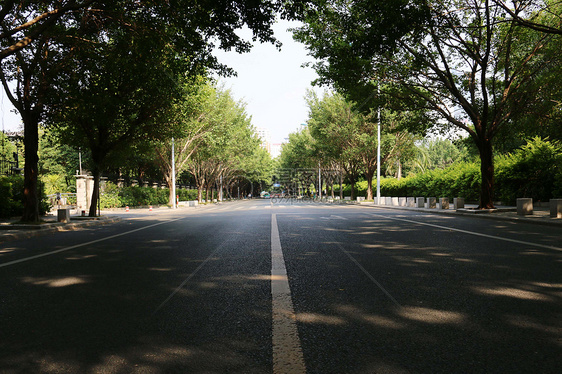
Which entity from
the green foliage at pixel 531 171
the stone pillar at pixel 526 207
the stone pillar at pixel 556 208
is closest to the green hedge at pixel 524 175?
the green foliage at pixel 531 171

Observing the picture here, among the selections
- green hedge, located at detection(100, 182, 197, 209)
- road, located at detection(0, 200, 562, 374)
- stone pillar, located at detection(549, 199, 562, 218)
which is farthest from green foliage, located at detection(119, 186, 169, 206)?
stone pillar, located at detection(549, 199, 562, 218)

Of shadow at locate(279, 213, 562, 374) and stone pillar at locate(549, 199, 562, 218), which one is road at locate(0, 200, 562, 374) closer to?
shadow at locate(279, 213, 562, 374)

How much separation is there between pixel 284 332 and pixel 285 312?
1.88ft

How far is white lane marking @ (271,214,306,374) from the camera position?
9.20 ft

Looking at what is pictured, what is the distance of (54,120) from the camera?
17.4m

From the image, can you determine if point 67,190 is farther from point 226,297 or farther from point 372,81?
point 226,297

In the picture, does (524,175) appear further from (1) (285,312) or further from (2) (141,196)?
(2) (141,196)

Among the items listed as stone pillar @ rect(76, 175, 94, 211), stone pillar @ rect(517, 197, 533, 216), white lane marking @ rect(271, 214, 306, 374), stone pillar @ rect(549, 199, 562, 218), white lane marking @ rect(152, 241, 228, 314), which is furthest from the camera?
stone pillar @ rect(76, 175, 94, 211)

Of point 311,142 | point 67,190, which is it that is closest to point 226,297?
point 67,190

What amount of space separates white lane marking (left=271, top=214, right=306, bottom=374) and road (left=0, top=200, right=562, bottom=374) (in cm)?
1

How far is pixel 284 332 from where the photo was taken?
345 cm

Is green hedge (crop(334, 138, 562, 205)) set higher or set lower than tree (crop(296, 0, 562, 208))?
lower

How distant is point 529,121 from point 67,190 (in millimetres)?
40037

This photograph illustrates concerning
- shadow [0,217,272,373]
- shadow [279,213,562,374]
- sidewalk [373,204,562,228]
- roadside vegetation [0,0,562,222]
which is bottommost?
shadow [0,217,272,373]
